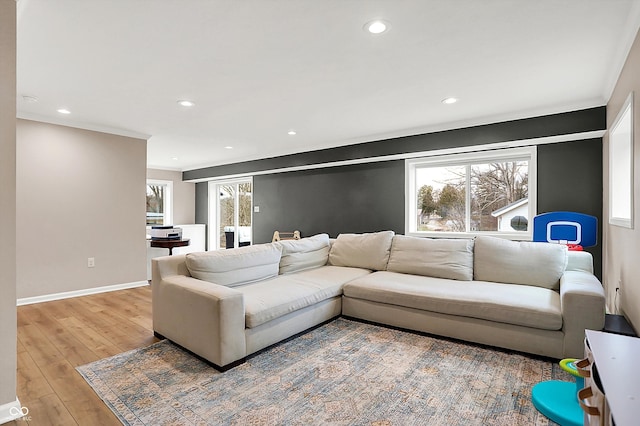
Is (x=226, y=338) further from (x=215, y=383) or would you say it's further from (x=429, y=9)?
(x=429, y=9)

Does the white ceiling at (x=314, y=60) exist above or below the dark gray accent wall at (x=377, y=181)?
above

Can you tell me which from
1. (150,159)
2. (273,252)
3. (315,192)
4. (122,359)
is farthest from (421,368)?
(150,159)

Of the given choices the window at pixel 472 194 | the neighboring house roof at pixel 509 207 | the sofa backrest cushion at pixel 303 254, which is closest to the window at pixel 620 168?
the window at pixel 472 194

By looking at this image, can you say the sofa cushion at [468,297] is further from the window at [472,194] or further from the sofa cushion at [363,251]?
the window at [472,194]

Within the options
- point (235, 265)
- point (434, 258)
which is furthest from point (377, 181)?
point (235, 265)

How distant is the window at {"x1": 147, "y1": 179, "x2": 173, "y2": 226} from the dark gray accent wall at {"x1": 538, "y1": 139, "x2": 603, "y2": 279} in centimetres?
776

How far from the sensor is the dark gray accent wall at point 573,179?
3693 mm

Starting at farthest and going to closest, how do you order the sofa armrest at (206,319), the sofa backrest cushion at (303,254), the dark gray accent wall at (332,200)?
the dark gray accent wall at (332,200), the sofa backrest cushion at (303,254), the sofa armrest at (206,319)

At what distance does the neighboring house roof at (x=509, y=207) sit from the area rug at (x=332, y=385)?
2331mm

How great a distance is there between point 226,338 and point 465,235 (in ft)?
11.9

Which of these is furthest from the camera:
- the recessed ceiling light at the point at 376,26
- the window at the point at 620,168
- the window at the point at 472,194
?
the window at the point at 472,194

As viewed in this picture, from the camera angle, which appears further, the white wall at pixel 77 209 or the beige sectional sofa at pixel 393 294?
the white wall at pixel 77 209

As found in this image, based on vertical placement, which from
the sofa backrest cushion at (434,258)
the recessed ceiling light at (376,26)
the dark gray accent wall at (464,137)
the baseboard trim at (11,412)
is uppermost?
the recessed ceiling light at (376,26)

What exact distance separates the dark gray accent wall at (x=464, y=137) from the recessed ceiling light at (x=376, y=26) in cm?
264
